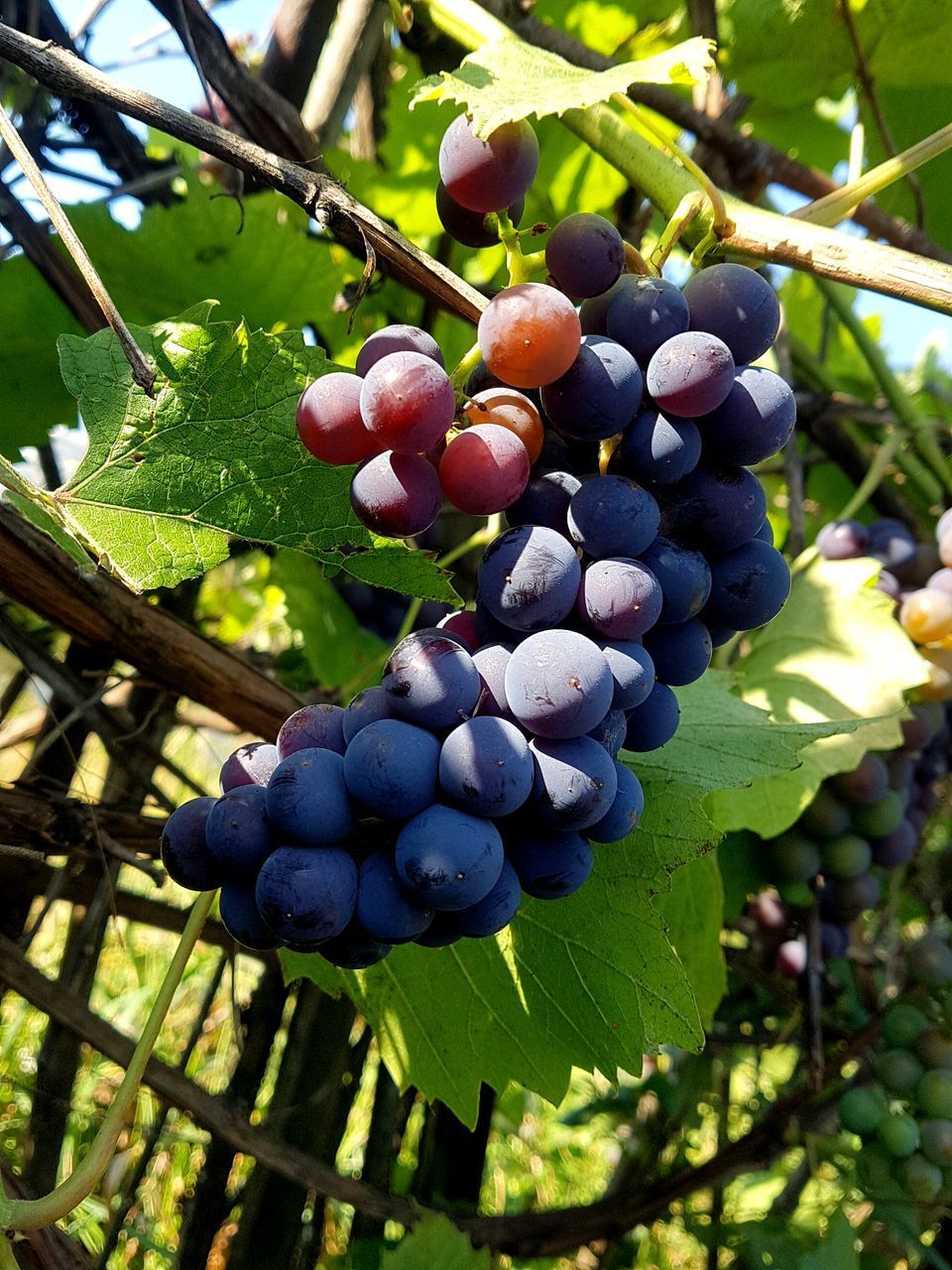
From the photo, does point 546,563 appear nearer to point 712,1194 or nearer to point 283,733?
point 283,733

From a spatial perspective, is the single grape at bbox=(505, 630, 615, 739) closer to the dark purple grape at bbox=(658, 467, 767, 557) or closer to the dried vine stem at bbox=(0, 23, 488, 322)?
the dark purple grape at bbox=(658, 467, 767, 557)

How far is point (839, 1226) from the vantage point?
105 cm

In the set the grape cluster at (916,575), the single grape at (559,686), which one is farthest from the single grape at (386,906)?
the grape cluster at (916,575)

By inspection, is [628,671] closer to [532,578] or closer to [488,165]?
[532,578]

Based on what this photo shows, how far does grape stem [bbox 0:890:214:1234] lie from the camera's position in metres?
0.59

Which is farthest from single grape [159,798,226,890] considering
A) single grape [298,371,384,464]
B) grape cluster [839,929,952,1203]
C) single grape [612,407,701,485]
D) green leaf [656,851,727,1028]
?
grape cluster [839,929,952,1203]

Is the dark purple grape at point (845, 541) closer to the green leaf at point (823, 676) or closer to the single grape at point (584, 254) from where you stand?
the green leaf at point (823, 676)

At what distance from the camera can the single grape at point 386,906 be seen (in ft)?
1.72

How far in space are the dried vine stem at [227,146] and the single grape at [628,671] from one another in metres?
0.24

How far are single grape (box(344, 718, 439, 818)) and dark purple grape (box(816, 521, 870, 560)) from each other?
88 centimetres

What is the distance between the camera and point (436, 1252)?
3.08 ft

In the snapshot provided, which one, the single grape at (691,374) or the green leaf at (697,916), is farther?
the green leaf at (697,916)

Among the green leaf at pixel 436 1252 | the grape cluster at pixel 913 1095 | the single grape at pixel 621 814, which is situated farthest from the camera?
the grape cluster at pixel 913 1095

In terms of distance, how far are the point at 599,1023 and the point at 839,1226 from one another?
54cm
